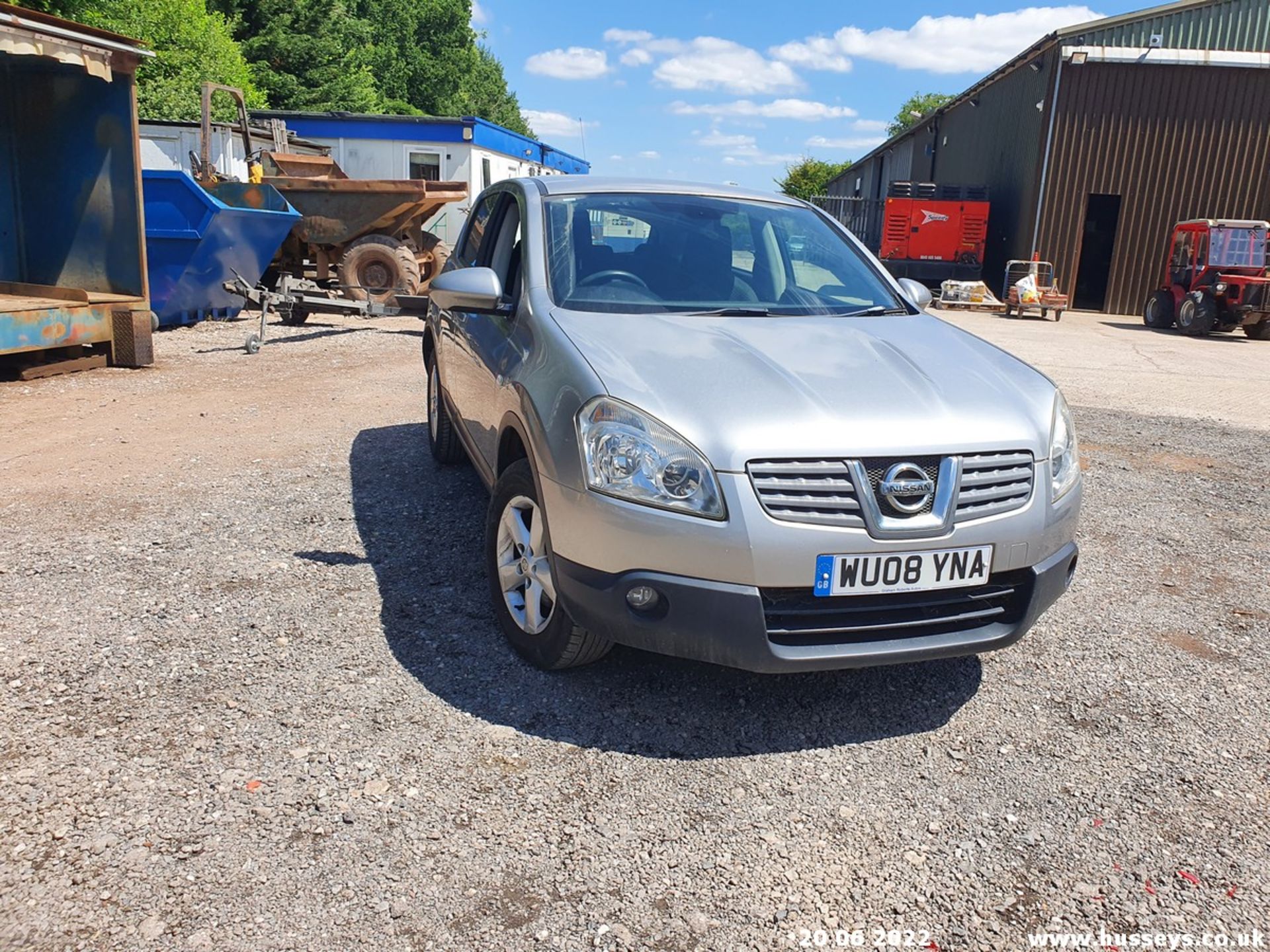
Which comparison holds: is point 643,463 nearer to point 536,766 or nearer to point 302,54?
point 536,766

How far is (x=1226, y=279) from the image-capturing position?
16.9m

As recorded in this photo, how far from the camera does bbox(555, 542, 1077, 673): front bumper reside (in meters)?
2.68

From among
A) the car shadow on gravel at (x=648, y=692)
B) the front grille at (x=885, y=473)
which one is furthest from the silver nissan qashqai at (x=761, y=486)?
the car shadow on gravel at (x=648, y=692)

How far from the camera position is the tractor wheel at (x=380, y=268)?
43.5ft

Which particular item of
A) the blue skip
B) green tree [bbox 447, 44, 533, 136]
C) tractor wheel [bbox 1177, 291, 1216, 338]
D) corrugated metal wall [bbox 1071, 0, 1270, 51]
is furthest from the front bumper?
green tree [bbox 447, 44, 533, 136]

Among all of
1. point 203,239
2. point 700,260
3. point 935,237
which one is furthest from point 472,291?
point 935,237

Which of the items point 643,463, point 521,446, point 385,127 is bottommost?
point 521,446

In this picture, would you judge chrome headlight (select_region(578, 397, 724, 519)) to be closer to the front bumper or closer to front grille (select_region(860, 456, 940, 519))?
the front bumper

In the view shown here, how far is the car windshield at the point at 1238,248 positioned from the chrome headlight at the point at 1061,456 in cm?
1670

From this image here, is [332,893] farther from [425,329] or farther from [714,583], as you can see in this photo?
[425,329]

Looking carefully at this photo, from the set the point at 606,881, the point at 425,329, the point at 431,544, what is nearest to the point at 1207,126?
the point at 425,329

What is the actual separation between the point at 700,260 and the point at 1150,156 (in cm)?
2163

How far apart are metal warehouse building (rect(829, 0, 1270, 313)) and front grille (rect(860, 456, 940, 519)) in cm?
2158

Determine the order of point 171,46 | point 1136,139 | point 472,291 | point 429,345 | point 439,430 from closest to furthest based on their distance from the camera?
point 472,291 → point 439,430 → point 429,345 → point 1136,139 → point 171,46
